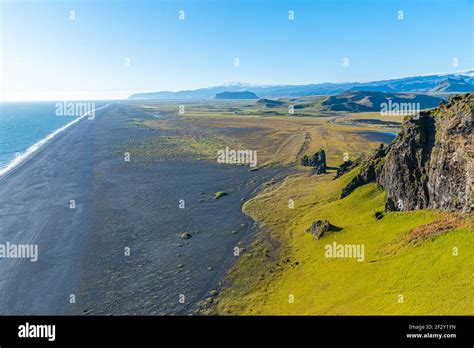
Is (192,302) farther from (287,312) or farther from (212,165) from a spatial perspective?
(212,165)

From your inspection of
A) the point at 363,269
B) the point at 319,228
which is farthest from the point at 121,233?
the point at 363,269

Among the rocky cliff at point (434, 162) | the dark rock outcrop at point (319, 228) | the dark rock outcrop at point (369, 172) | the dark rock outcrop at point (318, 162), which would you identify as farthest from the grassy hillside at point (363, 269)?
the dark rock outcrop at point (318, 162)

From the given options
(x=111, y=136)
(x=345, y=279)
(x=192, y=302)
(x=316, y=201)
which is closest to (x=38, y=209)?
(x=192, y=302)

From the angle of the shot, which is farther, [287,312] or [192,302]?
[192,302]

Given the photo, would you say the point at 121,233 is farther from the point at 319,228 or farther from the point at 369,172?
the point at 369,172

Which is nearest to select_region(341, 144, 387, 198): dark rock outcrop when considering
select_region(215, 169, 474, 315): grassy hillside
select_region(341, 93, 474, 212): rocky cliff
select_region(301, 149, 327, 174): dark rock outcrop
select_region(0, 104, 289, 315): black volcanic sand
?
select_region(215, 169, 474, 315): grassy hillside
